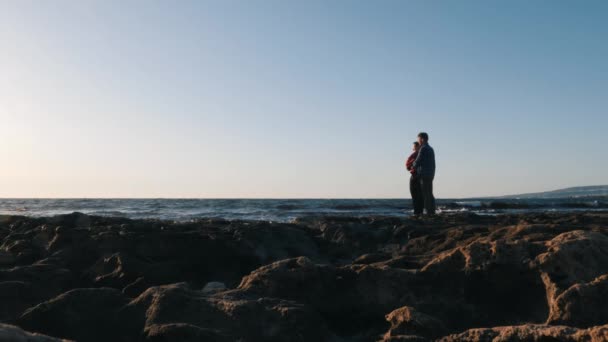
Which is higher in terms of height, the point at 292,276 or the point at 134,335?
the point at 292,276

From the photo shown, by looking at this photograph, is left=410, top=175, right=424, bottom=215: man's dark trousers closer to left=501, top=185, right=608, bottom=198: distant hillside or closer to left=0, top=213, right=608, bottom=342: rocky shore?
left=0, top=213, right=608, bottom=342: rocky shore

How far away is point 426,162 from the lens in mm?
10359

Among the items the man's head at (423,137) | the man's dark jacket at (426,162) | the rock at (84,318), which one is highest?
the man's head at (423,137)

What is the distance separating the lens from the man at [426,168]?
10.4 metres

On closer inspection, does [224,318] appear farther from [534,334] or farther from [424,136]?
[424,136]

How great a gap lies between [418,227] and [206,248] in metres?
2.79

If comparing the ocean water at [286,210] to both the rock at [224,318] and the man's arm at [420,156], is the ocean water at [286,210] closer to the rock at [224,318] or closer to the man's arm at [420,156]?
the man's arm at [420,156]

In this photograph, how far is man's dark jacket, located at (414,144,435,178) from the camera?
1035cm

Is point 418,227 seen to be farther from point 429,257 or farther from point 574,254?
point 574,254

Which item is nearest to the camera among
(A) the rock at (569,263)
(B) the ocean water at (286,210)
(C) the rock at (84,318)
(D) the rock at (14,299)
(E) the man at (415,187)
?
(C) the rock at (84,318)

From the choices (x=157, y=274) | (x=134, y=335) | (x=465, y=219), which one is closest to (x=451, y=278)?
(x=134, y=335)

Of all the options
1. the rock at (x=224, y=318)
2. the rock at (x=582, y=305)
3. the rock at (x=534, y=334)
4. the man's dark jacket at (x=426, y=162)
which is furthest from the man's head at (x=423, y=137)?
the rock at (x=534, y=334)

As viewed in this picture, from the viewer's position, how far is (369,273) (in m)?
3.24

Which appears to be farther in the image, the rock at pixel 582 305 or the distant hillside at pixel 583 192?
the distant hillside at pixel 583 192
